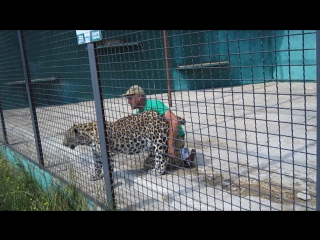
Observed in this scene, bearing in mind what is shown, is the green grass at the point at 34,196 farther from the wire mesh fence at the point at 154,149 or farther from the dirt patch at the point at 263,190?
the dirt patch at the point at 263,190

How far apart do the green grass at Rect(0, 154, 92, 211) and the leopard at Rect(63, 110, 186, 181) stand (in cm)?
34

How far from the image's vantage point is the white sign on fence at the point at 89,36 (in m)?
2.78

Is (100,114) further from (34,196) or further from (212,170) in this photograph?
(34,196)

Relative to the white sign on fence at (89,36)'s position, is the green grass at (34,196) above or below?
below

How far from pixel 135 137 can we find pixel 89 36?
142 centimetres

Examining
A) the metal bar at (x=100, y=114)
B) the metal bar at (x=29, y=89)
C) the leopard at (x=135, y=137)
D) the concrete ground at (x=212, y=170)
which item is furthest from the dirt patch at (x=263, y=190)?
the metal bar at (x=29, y=89)

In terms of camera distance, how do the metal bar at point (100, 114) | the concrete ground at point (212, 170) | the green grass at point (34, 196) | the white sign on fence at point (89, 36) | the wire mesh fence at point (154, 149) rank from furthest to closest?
the green grass at point (34, 196) → the metal bar at point (100, 114) → the white sign on fence at point (89, 36) → the wire mesh fence at point (154, 149) → the concrete ground at point (212, 170)

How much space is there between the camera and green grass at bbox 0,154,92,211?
345 cm

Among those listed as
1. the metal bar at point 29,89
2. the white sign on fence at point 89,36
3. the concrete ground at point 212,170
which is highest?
the white sign on fence at point 89,36

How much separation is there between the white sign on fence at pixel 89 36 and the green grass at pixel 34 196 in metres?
1.54

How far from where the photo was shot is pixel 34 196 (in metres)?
3.95

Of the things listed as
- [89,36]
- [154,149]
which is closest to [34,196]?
[154,149]

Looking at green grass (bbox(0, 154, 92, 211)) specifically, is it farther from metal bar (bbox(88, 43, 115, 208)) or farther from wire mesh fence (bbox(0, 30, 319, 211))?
metal bar (bbox(88, 43, 115, 208))

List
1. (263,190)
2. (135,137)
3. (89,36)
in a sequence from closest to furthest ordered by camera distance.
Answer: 1. (89,36)
2. (263,190)
3. (135,137)
